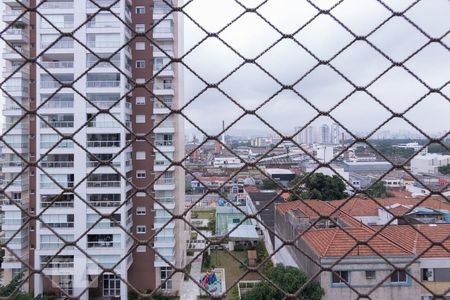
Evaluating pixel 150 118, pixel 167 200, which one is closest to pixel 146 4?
pixel 150 118

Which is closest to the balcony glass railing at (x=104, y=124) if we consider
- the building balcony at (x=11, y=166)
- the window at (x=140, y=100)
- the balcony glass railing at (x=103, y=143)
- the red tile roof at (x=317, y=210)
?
the balcony glass railing at (x=103, y=143)

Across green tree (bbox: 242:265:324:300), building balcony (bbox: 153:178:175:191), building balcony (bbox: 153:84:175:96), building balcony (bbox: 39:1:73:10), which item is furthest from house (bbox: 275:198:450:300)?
building balcony (bbox: 39:1:73:10)

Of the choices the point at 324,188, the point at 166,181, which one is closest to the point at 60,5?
the point at 166,181

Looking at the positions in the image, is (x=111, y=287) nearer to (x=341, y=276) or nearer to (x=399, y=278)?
(x=399, y=278)

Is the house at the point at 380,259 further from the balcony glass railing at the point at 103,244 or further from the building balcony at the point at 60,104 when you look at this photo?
the building balcony at the point at 60,104

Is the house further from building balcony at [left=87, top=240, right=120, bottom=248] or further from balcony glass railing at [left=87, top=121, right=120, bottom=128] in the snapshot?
building balcony at [left=87, top=240, right=120, bottom=248]

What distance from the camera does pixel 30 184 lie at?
4277 mm

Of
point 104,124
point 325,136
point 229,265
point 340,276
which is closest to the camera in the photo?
point 340,276

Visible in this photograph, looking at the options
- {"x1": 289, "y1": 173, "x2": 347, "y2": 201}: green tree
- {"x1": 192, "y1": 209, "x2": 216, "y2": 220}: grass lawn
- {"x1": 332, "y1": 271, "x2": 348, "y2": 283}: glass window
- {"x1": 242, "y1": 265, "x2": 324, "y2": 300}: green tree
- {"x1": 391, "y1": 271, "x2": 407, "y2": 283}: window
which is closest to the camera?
{"x1": 332, "y1": 271, "x2": 348, "y2": 283}: glass window

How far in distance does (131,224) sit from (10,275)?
1791mm

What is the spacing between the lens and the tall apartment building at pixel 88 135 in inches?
143

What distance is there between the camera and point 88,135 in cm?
369

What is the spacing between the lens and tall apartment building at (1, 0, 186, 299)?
11.9ft

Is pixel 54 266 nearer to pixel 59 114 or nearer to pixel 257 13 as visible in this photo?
pixel 59 114
